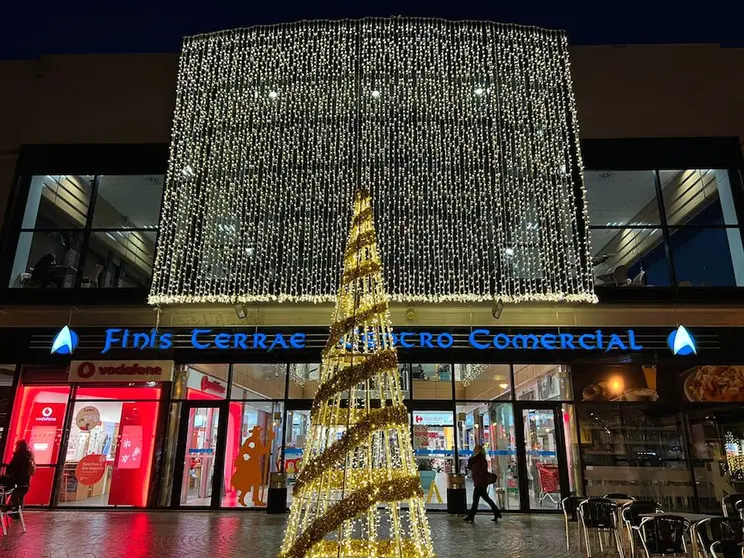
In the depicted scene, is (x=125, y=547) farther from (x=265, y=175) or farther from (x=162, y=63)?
(x=162, y=63)

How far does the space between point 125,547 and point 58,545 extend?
97cm

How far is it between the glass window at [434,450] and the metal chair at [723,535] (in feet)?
21.0

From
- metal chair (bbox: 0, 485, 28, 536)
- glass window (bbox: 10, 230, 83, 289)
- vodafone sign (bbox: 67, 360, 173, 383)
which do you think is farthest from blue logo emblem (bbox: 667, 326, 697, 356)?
glass window (bbox: 10, 230, 83, 289)

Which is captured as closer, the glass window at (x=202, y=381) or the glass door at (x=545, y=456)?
the glass door at (x=545, y=456)

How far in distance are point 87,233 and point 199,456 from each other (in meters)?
5.98

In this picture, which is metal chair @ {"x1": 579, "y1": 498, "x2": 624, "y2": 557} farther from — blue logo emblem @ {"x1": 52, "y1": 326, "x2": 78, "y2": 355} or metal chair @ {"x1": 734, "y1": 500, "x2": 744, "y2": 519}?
blue logo emblem @ {"x1": 52, "y1": 326, "x2": 78, "y2": 355}

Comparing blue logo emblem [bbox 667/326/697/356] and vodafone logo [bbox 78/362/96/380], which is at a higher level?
blue logo emblem [bbox 667/326/697/356]

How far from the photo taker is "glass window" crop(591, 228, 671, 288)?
12.6 m

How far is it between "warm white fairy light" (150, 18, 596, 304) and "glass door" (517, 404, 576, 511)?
2615mm

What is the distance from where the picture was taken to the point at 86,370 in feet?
39.9

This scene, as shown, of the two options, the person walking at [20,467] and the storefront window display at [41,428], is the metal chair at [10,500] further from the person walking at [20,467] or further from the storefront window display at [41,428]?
the storefront window display at [41,428]

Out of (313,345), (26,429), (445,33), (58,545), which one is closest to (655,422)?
(313,345)

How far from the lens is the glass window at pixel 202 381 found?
12273 mm

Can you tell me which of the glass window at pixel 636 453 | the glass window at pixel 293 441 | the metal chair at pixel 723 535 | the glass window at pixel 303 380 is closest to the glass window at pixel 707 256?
the glass window at pixel 636 453
